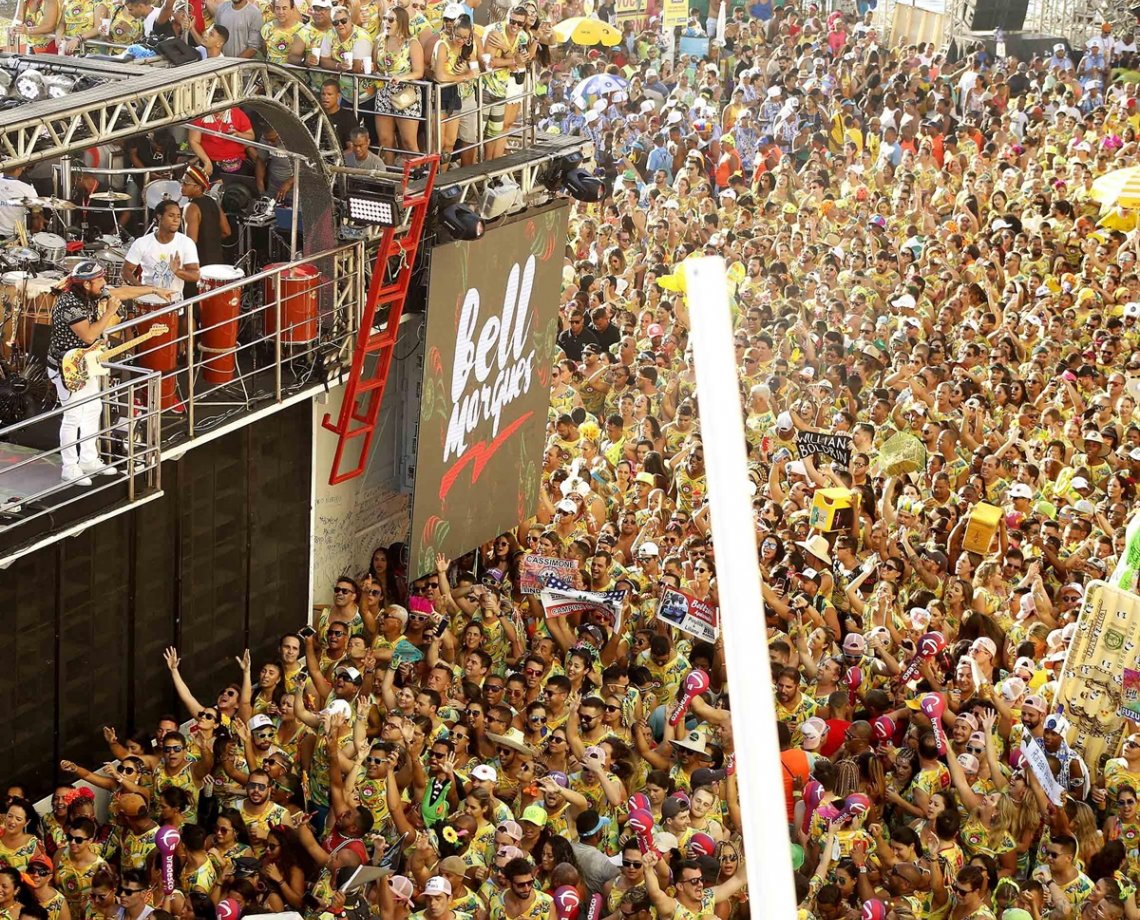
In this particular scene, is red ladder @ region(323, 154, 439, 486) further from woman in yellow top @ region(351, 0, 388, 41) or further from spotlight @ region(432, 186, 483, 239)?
woman in yellow top @ region(351, 0, 388, 41)

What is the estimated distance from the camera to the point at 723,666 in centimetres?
1138

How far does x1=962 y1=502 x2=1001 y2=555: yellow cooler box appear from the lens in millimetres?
12109

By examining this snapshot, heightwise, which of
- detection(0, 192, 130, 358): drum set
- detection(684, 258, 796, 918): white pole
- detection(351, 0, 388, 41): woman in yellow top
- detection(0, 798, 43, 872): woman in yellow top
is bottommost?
detection(0, 798, 43, 872): woman in yellow top

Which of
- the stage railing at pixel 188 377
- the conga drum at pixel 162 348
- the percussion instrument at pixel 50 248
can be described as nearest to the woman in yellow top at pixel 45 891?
the stage railing at pixel 188 377

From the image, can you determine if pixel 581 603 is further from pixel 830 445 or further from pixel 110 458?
pixel 110 458

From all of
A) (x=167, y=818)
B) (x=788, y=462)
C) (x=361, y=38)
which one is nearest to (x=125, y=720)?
(x=167, y=818)

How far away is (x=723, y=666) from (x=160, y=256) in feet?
14.6

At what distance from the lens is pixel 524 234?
1353cm

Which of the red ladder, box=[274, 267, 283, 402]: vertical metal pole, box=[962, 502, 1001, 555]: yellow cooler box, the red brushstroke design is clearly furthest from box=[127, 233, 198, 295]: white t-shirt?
box=[962, 502, 1001, 555]: yellow cooler box

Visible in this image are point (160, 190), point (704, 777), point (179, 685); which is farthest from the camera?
point (160, 190)

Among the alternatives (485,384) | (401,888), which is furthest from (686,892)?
(485,384)

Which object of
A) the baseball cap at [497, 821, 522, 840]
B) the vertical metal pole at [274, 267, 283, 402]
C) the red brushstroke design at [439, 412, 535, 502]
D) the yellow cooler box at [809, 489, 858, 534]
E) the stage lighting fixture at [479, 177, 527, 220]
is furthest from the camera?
the red brushstroke design at [439, 412, 535, 502]

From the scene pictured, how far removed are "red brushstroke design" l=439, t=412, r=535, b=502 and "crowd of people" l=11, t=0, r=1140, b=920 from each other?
66 centimetres

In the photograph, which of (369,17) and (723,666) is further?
(369,17)
